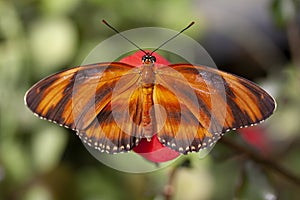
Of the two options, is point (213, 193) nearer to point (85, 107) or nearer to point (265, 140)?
point (265, 140)

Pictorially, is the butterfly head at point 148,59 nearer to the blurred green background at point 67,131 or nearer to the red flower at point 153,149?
the red flower at point 153,149

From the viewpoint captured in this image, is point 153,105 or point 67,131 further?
point 67,131

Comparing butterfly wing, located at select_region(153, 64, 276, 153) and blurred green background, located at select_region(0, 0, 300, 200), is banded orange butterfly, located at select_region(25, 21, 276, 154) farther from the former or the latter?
blurred green background, located at select_region(0, 0, 300, 200)

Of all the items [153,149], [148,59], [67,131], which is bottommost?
[67,131]

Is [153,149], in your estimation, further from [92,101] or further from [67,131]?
[67,131]

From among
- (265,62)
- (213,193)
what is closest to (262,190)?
(213,193)

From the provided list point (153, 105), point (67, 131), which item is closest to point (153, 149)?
point (153, 105)

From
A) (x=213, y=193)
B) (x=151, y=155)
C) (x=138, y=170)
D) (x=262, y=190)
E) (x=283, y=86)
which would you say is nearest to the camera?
(x=151, y=155)

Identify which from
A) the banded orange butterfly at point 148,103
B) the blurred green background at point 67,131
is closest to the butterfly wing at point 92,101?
the banded orange butterfly at point 148,103
